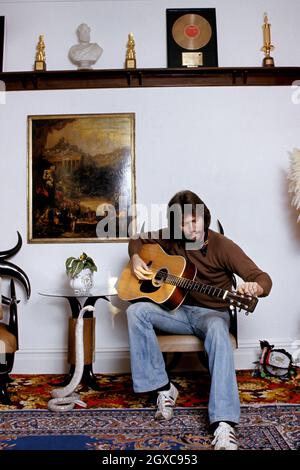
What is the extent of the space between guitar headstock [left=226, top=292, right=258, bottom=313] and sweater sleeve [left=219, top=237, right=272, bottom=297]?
0.50ft

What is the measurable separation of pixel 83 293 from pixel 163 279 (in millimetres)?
702

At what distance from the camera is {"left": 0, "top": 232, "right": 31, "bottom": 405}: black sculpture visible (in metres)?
3.04

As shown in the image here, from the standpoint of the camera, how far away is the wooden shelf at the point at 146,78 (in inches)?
155

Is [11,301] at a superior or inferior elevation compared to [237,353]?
superior

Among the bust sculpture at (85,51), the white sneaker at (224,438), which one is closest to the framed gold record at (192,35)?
the bust sculpture at (85,51)

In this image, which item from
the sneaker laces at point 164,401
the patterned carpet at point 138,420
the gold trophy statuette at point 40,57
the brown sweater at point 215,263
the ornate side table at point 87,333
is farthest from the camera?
the gold trophy statuette at point 40,57

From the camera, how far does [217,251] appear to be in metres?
2.93

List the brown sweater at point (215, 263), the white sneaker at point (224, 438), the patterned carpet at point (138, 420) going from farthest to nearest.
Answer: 1. the brown sweater at point (215, 263)
2. the patterned carpet at point (138, 420)
3. the white sneaker at point (224, 438)

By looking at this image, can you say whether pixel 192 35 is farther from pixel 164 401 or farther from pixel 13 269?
pixel 164 401

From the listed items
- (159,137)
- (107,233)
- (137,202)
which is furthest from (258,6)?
(107,233)

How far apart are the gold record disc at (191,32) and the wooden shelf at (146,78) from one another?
29 centimetres

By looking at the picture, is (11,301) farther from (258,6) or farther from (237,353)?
(258,6)

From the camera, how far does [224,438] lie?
2217 millimetres

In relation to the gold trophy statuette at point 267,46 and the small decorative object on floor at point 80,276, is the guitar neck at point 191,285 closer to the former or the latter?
the small decorative object on floor at point 80,276
